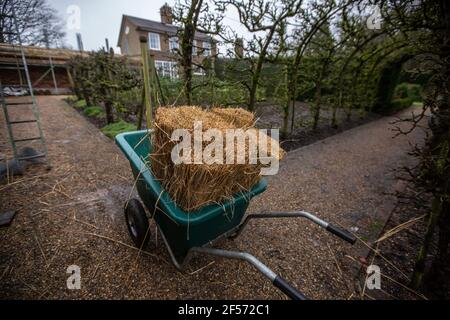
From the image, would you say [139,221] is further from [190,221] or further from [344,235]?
[344,235]

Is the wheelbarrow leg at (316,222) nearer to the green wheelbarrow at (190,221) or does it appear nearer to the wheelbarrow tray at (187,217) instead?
the green wheelbarrow at (190,221)

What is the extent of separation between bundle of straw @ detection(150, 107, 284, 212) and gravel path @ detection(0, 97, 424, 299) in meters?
0.92

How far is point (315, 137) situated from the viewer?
20.9 feet

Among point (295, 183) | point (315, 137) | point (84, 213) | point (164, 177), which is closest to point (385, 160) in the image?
point (315, 137)

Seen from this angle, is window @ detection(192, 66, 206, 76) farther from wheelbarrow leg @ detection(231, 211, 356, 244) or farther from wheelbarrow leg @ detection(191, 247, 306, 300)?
wheelbarrow leg @ detection(191, 247, 306, 300)

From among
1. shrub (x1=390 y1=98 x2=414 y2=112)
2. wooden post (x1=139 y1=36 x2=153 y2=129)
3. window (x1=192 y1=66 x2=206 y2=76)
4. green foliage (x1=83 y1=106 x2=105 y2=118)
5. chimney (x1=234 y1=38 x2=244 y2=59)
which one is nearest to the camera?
wooden post (x1=139 y1=36 x2=153 y2=129)

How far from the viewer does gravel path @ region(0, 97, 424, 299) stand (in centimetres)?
181

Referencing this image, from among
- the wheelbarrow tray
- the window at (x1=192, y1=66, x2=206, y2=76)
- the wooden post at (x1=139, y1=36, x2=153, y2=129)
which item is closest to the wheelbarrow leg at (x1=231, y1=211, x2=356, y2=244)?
the wheelbarrow tray

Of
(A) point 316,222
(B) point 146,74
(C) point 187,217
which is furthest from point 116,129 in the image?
(A) point 316,222

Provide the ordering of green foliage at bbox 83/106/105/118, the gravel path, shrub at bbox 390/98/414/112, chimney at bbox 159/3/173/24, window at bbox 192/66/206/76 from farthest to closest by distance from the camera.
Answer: shrub at bbox 390/98/414/112 → green foliage at bbox 83/106/105/118 → window at bbox 192/66/206/76 → chimney at bbox 159/3/173/24 → the gravel path

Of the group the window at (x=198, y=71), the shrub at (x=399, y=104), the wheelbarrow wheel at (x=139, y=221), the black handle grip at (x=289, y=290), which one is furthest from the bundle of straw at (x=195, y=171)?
the shrub at (x=399, y=104)
